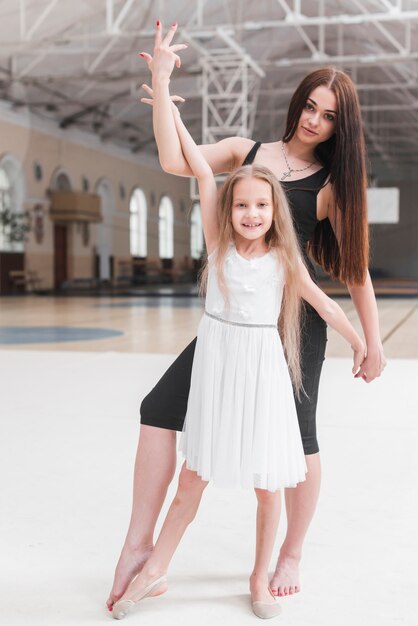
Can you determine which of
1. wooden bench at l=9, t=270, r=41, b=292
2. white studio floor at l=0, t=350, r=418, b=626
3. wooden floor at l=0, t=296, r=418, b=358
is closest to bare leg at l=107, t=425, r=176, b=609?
white studio floor at l=0, t=350, r=418, b=626

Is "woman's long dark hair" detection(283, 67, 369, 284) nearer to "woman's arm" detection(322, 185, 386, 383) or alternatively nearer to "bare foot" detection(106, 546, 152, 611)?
"woman's arm" detection(322, 185, 386, 383)

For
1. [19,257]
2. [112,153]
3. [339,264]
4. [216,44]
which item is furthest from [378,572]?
[112,153]

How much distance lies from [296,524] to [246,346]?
0.55 metres

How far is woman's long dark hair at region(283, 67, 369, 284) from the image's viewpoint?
1988mm

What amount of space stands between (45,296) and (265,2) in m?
7.45

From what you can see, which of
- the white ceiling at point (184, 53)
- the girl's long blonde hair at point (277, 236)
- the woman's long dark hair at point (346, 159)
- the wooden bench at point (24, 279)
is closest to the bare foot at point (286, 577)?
the girl's long blonde hair at point (277, 236)

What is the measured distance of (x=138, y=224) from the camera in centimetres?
2647

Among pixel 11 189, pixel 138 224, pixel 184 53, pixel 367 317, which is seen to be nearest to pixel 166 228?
pixel 138 224

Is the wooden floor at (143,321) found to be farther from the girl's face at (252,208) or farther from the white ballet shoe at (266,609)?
the girl's face at (252,208)

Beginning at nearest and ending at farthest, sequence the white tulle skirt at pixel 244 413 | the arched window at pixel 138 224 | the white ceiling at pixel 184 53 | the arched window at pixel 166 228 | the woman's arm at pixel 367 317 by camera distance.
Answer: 1. the white tulle skirt at pixel 244 413
2. the woman's arm at pixel 367 317
3. the white ceiling at pixel 184 53
4. the arched window at pixel 138 224
5. the arched window at pixel 166 228

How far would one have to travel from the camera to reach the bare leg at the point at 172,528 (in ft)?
6.42

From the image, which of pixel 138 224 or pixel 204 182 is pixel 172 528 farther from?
pixel 138 224

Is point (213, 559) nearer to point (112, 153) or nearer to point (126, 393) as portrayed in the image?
point (126, 393)

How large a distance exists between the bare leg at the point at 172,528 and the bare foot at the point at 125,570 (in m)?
0.03
